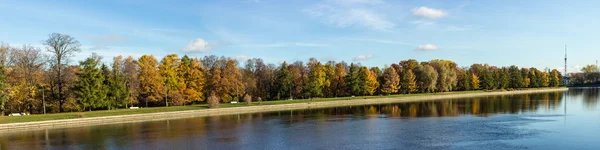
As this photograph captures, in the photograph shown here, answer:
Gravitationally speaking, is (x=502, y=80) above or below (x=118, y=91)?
below

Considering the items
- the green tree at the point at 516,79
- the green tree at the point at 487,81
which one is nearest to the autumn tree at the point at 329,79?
the green tree at the point at 487,81

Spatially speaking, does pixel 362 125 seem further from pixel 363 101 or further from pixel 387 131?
pixel 363 101

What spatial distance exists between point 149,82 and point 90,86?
9.49m

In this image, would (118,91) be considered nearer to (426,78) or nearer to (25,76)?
(25,76)

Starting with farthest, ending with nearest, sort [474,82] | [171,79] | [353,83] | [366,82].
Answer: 1. [474,82]
2. [366,82]
3. [353,83]
4. [171,79]

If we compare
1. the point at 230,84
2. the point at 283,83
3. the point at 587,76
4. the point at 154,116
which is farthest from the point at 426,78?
the point at 587,76

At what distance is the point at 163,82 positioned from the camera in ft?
195

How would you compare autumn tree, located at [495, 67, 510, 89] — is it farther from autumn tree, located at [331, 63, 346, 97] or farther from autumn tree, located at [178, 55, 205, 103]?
autumn tree, located at [178, 55, 205, 103]

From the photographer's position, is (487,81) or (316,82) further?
(487,81)

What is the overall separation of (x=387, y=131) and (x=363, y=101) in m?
44.0

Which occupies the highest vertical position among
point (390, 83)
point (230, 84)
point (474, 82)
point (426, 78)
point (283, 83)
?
point (426, 78)

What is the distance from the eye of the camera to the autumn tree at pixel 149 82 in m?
57.9

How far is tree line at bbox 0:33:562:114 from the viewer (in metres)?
48.6

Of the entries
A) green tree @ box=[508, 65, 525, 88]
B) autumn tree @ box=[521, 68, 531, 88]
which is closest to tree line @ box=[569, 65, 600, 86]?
autumn tree @ box=[521, 68, 531, 88]
